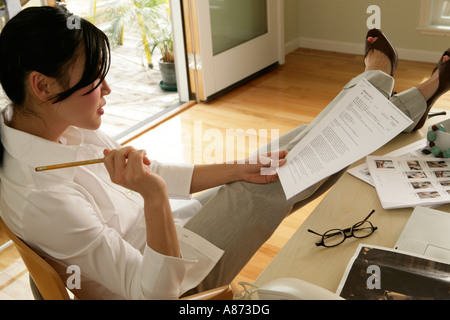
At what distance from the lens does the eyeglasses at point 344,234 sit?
983 millimetres

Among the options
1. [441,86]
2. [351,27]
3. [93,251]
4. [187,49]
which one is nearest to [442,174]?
[441,86]

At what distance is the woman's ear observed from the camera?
100cm

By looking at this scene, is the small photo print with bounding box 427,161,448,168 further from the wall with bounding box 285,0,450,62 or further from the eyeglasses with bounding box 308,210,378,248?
the wall with bounding box 285,0,450,62

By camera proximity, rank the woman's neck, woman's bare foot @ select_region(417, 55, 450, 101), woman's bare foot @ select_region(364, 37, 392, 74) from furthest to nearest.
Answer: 1. woman's bare foot @ select_region(364, 37, 392, 74)
2. woman's bare foot @ select_region(417, 55, 450, 101)
3. the woman's neck

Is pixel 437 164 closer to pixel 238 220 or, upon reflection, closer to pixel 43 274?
pixel 238 220

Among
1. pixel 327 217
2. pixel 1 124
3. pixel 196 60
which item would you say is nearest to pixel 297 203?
pixel 327 217

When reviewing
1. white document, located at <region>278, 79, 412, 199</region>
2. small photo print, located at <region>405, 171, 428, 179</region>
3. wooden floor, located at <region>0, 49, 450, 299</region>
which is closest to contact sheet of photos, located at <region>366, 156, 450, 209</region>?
small photo print, located at <region>405, 171, 428, 179</region>

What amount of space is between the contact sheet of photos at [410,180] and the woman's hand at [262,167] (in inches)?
8.3

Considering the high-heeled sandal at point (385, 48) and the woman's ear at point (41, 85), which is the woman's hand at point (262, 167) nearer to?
the woman's ear at point (41, 85)

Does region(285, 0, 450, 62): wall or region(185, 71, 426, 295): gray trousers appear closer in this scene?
region(185, 71, 426, 295): gray trousers

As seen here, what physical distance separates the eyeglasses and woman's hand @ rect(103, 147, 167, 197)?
0.31 metres

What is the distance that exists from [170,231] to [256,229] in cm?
28

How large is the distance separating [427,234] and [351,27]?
309cm
